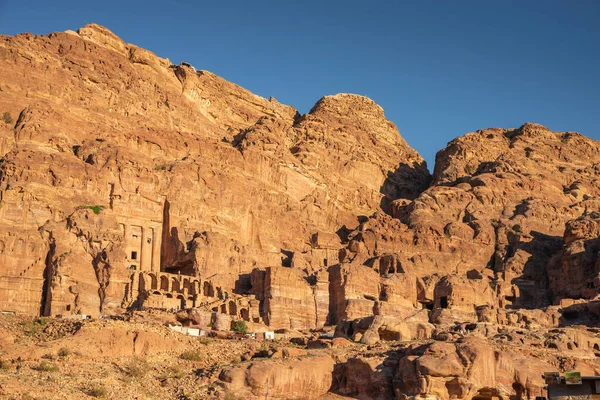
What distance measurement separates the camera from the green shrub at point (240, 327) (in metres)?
72.7

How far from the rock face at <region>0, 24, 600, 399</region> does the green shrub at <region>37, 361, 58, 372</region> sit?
29.5 feet

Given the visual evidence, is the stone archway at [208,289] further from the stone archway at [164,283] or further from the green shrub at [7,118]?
the green shrub at [7,118]

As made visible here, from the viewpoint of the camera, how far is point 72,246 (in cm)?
7775

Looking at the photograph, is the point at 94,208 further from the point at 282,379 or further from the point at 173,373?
the point at 282,379

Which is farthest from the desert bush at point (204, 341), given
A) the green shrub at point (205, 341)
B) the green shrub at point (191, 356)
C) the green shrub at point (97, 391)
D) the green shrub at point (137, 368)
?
the green shrub at point (97, 391)

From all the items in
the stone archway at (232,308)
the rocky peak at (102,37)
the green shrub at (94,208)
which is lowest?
the stone archway at (232,308)

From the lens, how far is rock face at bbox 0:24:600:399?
2564 inches

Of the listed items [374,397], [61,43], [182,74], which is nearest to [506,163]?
[182,74]

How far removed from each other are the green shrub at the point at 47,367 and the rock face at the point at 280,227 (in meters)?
9.00

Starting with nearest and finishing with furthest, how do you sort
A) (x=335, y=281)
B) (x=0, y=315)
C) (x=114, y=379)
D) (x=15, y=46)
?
(x=114, y=379), (x=0, y=315), (x=335, y=281), (x=15, y=46)

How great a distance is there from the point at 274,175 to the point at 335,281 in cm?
2403

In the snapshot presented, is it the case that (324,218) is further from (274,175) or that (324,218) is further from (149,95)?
(149,95)

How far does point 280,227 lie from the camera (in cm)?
9762

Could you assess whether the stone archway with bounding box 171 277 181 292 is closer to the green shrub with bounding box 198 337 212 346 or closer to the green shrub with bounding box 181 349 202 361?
the green shrub with bounding box 198 337 212 346
